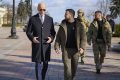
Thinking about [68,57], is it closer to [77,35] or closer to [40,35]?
[77,35]

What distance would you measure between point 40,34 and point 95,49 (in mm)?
3174

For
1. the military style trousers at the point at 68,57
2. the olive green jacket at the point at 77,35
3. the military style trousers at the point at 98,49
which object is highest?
the olive green jacket at the point at 77,35

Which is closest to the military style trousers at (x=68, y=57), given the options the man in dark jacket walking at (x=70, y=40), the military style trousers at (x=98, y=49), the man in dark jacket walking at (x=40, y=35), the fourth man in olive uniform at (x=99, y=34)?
the man in dark jacket walking at (x=70, y=40)

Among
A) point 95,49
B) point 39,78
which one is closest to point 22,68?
point 95,49

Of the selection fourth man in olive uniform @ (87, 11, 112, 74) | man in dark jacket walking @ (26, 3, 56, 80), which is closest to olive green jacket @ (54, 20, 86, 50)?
man in dark jacket walking @ (26, 3, 56, 80)

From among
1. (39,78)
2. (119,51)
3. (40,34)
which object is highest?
(40,34)

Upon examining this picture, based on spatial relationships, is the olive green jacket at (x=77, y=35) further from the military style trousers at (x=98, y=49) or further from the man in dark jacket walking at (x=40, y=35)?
the military style trousers at (x=98, y=49)

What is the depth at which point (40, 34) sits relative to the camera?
9.83 meters

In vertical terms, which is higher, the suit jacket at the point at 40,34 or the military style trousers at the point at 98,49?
the suit jacket at the point at 40,34

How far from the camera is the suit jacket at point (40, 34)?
9.80 m

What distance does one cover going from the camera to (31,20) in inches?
390

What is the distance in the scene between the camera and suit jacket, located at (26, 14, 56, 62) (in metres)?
9.80

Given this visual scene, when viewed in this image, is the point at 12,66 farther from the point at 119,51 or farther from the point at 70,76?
the point at 119,51

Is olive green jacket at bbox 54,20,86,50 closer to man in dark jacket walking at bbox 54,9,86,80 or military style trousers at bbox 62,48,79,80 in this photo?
man in dark jacket walking at bbox 54,9,86,80
